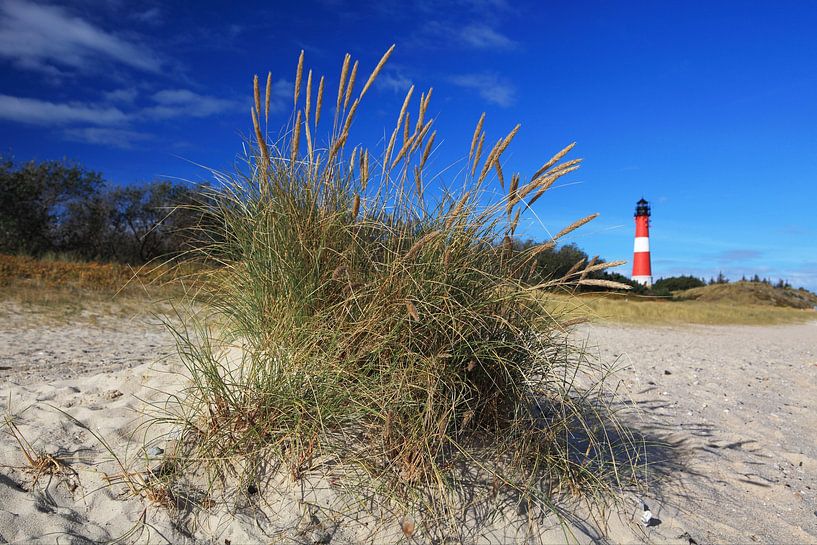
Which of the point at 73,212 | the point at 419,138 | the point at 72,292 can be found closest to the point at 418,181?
the point at 419,138

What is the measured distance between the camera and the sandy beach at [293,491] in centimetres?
215

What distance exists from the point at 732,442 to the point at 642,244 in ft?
124

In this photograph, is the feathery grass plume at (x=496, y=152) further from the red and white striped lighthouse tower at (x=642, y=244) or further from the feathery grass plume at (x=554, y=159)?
the red and white striped lighthouse tower at (x=642, y=244)

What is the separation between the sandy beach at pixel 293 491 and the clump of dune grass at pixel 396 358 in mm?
212

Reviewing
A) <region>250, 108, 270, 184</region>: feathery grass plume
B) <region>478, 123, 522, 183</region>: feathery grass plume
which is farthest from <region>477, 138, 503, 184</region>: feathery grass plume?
<region>250, 108, 270, 184</region>: feathery grass plume

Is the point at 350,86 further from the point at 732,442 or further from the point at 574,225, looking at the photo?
the point at 732,442

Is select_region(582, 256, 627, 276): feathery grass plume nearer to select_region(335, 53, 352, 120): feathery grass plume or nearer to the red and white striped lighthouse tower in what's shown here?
select_region(335, 53, 352, 120): feathery grass plume

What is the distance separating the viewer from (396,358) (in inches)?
92.7

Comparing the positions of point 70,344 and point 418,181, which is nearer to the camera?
point 418,181

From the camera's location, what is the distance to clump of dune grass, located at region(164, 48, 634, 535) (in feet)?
7.52

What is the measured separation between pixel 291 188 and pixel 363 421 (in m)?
1.24

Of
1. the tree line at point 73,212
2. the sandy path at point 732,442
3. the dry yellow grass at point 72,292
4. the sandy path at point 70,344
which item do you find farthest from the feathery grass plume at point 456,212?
the tree line at point 73,212

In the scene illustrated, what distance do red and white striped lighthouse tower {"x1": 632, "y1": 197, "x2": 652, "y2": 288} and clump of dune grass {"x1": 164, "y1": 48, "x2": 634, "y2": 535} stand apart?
38249mm

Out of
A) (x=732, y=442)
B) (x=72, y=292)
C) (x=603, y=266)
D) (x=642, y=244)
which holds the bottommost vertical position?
(x=732, y=442)
